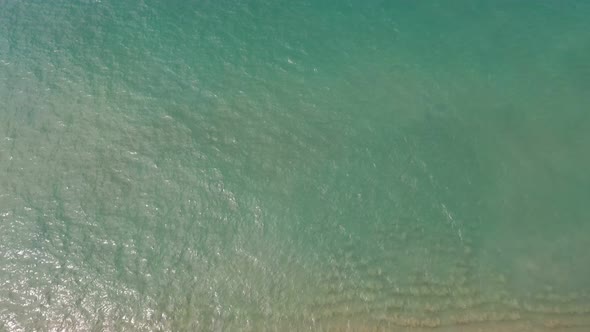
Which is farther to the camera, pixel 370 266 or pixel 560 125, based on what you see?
pixel 560 125

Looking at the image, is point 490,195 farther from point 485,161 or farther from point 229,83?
point 229,83

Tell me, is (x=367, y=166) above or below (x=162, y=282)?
above

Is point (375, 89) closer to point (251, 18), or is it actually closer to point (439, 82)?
point (439, 82)

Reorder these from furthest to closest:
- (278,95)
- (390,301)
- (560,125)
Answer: (278,95) < (560,125) < (390,301)

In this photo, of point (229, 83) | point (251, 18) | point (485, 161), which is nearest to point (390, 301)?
point (485, 161)

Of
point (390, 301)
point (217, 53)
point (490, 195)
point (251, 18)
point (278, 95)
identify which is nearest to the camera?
point (390, 301)

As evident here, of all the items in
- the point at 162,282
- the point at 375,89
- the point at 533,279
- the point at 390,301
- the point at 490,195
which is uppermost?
the point at 375,89

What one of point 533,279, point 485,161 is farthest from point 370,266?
point 485,161
